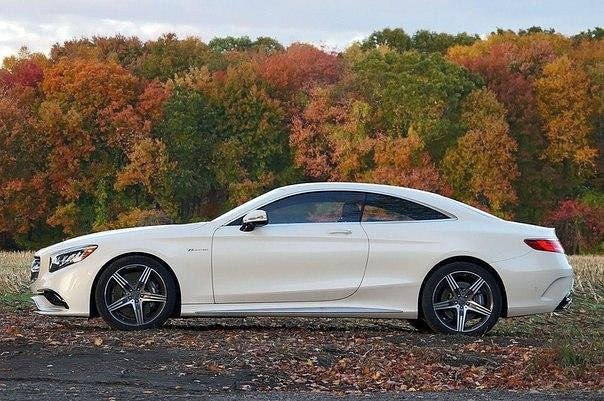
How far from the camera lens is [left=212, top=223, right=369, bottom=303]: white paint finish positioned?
11898 mm

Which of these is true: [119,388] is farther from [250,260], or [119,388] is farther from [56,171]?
[56,171]

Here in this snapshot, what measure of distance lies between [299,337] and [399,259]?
1.24 m

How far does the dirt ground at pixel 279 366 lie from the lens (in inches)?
340

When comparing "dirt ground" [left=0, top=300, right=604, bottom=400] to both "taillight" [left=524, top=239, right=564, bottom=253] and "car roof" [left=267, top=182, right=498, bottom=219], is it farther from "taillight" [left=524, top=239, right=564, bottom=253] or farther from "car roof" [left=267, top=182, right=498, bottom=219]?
"car roof" [left=267, top=182, right=498, bottom=219]

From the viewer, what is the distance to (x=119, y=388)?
8.73 meters

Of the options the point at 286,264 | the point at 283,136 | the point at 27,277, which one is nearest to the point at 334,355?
the point at 286,264

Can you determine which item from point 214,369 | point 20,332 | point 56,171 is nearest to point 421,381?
point 214,369

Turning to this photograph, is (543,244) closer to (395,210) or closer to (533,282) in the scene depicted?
(533,282)

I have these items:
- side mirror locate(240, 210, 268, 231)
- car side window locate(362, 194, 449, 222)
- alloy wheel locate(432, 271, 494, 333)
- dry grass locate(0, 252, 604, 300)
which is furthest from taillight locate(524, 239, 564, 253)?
dry grass locate(0, 252, 604, 300)

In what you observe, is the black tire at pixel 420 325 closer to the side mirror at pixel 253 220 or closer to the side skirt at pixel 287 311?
the side skirt at pixel 287 311

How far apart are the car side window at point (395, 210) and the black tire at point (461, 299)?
0.55 m

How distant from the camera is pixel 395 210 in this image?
12.2m

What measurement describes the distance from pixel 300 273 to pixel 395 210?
1.09 metres

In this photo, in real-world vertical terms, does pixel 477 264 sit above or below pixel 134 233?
below
